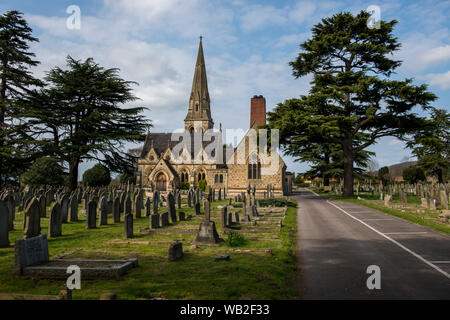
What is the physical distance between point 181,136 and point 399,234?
51.5 m

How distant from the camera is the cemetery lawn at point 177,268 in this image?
5.73 metres

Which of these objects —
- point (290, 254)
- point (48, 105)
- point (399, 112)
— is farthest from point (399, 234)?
point (48, 105)

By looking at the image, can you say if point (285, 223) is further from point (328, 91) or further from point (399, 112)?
point (399, 112)

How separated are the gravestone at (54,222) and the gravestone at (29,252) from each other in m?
4.58

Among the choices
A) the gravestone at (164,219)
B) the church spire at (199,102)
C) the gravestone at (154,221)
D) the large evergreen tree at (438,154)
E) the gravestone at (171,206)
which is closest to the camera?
the gravestone at (154,221)

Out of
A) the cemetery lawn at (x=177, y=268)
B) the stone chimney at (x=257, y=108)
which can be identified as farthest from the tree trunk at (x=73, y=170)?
the stone chimney at (x=257, y=108)

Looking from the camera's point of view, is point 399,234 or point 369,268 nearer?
point 369,268

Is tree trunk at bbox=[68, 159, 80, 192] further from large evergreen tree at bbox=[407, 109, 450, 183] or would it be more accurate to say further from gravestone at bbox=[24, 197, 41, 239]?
large evergreen tree at bbox=[407, 109, 450, 183]

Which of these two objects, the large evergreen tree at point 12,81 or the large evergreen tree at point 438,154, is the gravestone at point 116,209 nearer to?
the large evergreen tree at point 12,81

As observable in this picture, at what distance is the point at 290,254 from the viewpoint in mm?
9117

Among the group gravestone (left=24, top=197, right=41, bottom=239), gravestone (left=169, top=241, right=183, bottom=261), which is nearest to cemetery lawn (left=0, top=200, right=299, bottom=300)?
gravestone (left=169, top=241, right=183, bottom=261)

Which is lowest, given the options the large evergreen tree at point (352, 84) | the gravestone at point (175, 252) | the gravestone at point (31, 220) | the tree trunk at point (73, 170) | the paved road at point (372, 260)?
the paved road at point (372, 260)

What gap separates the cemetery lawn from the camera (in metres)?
5.73

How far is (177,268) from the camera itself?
7.29 metres
